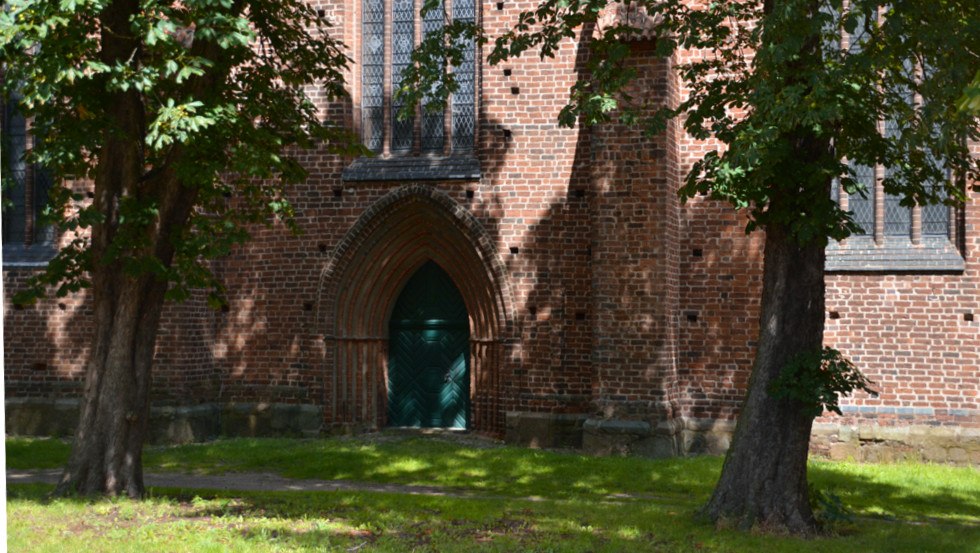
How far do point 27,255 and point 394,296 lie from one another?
6.01 m

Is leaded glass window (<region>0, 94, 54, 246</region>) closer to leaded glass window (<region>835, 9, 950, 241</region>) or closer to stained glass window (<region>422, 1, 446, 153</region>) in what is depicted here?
stained glass window (<region>422, 1, 446, 153</region>)

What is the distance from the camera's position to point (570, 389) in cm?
1518

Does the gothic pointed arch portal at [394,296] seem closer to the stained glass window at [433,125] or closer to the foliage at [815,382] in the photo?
the stained glass window at [433,125]

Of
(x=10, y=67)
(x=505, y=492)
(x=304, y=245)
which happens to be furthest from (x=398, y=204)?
(x=10, y=67)

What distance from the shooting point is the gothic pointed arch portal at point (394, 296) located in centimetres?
1570

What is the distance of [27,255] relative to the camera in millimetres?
17266

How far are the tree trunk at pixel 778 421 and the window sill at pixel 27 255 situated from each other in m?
12.1

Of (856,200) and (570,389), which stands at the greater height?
(856,200)

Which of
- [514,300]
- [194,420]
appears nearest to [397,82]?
[514,300]

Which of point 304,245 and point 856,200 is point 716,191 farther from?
point 304,245

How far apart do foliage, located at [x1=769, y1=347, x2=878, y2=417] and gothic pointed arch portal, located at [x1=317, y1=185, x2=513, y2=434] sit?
682cm

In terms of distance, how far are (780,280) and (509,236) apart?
6.70 m

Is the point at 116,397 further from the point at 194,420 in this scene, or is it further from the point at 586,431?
the point at 586,431

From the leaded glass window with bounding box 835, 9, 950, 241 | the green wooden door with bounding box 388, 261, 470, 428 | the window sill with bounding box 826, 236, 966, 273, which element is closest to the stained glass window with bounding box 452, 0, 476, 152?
the green wooden door with bounding box 388, 261, 470, 428
